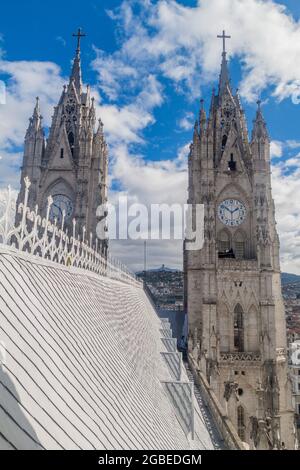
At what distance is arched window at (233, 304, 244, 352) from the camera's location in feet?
116

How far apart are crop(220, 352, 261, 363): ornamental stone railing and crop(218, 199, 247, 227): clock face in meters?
12.3

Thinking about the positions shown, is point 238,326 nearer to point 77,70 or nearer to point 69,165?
point 69,165

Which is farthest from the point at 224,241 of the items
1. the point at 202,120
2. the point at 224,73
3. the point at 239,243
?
the point at 224,73

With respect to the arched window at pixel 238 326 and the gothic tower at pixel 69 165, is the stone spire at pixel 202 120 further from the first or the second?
the arched window at pixel 238 326

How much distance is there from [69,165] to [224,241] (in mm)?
18395

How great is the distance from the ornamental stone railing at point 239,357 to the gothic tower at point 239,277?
3.3 inches

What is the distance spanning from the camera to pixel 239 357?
34094 millimetres

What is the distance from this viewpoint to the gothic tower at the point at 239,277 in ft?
110

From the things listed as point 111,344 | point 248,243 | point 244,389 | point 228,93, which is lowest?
point 244,389

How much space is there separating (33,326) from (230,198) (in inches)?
1380

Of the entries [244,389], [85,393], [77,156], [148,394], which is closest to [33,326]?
[85,393]

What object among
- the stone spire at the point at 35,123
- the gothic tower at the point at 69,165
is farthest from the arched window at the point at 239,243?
the stone spire at the point at 35,123

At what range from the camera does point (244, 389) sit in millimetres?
33469

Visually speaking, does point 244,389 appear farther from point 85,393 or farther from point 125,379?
point 85,393
